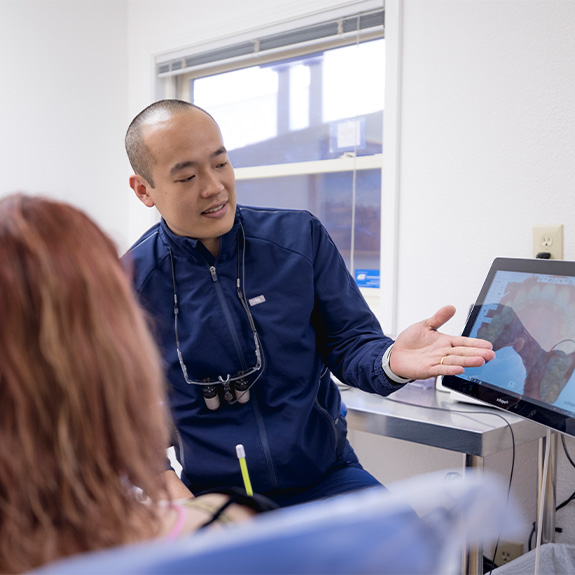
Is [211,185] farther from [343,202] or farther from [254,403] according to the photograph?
[343,202]

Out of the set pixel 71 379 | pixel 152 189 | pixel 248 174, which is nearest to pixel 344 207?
pixel 248 174

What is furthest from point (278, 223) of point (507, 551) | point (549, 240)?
point (507, 551)

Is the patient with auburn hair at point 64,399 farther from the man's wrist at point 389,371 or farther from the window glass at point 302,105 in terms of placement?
the window glass at point 302,105

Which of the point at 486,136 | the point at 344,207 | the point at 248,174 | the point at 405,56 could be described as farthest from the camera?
the point at 248,174

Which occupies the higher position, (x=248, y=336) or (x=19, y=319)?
(x=19, y=319)

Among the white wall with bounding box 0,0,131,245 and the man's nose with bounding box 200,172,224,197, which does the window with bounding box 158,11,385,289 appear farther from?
the man's nose with bounding box 200,172,224,197

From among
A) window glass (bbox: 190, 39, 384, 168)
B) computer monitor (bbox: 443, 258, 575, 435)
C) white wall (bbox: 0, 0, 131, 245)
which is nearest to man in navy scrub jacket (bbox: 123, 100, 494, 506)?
computer monitor (bbox: 443, 258, 575, 435)

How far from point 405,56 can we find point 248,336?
1.26 m

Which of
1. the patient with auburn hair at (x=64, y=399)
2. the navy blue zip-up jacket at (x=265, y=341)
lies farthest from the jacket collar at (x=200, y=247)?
the patient with auburn hair at (x=64, y=399)

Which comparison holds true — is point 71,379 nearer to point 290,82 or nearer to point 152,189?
point 152,189

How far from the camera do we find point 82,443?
1.81 ft

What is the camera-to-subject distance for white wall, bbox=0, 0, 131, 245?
2.75m

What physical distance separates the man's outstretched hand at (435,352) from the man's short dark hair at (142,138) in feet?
2.29

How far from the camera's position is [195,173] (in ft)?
4.95
